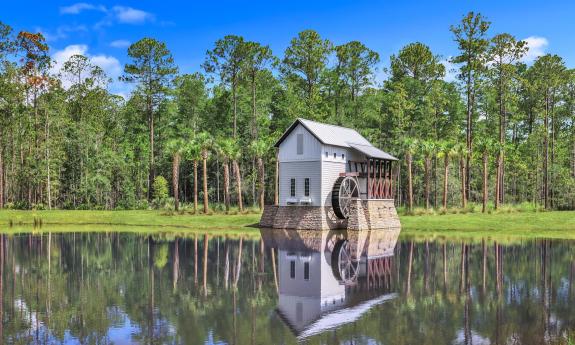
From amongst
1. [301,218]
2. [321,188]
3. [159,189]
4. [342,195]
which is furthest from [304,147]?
[159,189]

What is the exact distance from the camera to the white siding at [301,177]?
159ft

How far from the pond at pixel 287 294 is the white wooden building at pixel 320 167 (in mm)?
13986

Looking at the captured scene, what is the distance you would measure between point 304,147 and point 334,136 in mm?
3907

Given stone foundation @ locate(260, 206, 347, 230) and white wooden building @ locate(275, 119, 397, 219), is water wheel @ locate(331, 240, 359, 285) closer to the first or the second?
stone foundation @ locate(260, 206, 347, 230)

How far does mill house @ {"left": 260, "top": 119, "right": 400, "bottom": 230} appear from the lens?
47.9 metres

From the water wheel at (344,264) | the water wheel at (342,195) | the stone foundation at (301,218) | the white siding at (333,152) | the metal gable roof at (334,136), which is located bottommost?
the water wheel at (344,264)

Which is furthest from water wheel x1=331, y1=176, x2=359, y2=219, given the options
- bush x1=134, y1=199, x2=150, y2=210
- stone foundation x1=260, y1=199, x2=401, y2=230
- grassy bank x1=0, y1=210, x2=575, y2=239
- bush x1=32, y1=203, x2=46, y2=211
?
bush x1=32, y1=203, x2=46, y2=211

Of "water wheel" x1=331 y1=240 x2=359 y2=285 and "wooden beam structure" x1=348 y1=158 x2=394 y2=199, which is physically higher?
"wooden beam structure" x1=348 y1=158 x2=394 y2=199

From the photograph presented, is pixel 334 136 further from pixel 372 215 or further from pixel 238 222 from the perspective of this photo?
pixel 238 222

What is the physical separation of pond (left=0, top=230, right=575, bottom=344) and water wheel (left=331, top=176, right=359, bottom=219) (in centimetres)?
1367

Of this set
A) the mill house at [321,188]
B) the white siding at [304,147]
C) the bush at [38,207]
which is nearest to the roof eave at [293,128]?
the mill house at [321,188]

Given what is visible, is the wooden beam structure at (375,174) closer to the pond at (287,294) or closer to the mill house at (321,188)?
the mill house at (321,188)

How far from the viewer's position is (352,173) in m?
51.0

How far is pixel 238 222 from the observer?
51.8m
